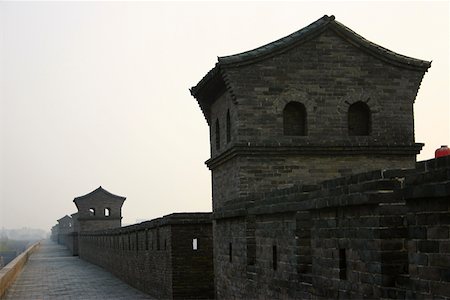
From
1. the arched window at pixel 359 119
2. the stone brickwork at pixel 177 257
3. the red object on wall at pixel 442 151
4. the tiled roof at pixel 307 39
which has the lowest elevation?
the stone brickwork at pixel 177 257

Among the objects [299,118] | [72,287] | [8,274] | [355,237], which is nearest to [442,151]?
[355,237]

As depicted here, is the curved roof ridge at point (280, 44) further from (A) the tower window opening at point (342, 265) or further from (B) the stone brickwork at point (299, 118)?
(A) the tower window opening at point (342, 265)

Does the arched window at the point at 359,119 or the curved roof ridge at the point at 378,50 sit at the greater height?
the curved roof ridge at the point at 378,50

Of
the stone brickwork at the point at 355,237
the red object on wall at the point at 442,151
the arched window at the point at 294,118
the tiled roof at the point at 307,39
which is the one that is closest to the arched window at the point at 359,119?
the arched window at the point at 294,118

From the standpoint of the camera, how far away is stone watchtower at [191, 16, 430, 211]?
16078mm

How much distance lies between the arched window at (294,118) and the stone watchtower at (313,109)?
0.02 m

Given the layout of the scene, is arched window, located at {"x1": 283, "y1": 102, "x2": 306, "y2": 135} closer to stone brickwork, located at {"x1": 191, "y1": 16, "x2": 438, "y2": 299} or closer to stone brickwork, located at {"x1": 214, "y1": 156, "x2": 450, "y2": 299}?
stone brickwork, located at {"x1": 191, "y1": 16, "x2": 438, "y2": 299}

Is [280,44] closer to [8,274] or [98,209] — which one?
[8,274]

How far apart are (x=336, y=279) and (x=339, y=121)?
8603 mm

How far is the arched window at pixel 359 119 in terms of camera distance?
17.0m

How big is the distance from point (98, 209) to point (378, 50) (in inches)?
1793

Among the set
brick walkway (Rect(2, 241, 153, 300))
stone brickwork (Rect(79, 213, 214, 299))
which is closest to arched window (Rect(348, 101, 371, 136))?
stone brickwork (Rect(79, 213, 214, 299))

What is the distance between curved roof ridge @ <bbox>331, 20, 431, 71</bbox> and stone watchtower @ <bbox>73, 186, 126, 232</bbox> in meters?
44.2

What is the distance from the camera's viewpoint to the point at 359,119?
670 inches
